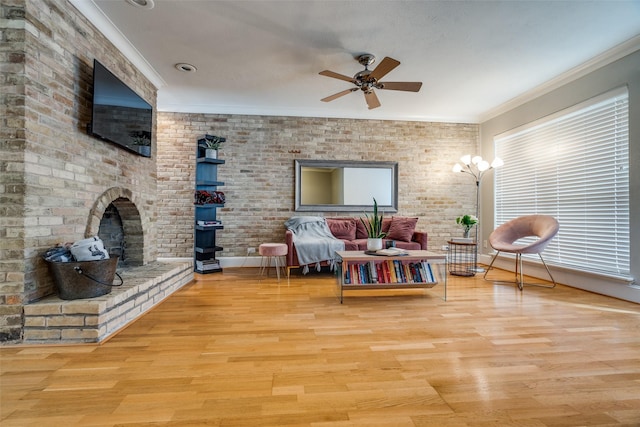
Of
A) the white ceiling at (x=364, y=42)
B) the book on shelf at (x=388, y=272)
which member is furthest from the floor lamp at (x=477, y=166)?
the book on shelf at (x=388, y=272)

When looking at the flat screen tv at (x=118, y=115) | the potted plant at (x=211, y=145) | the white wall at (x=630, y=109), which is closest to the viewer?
the flat screen tv at (x=118, y=115)

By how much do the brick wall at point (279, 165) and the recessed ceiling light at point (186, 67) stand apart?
48.1 inches

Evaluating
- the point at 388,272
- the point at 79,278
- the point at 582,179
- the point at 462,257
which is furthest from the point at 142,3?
the point at 462,257

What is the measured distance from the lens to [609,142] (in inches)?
123

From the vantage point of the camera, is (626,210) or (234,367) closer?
(234,367)

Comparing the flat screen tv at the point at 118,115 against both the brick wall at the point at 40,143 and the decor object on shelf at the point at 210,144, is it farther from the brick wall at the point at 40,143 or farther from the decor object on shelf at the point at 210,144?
the decor object on shelf at the point at 210,144

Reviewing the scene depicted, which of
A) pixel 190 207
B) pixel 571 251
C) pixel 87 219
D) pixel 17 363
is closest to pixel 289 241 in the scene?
pixel 190 207

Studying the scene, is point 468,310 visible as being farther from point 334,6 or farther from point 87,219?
point 87,219

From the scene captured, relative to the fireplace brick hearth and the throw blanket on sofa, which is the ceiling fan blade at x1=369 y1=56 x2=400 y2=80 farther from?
the fireplace brick hearth

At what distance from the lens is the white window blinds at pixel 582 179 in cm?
302

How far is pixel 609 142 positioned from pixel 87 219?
17.9ft

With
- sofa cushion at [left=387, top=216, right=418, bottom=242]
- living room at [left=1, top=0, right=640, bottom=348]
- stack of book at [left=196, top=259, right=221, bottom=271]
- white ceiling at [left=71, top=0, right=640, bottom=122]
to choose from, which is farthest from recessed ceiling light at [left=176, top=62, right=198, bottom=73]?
sofa cushion at [left=387, top=216, right=418, bottom=242]

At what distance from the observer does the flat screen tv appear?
2.45 meters

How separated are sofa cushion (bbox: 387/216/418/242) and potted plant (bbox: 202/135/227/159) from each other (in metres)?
3.09
